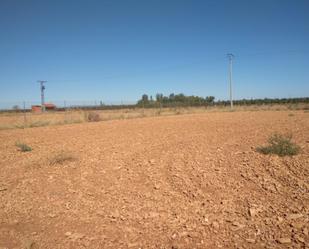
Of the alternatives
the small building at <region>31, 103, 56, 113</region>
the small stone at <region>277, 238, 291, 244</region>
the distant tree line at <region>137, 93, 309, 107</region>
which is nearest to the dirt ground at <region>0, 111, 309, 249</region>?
the small stone at <region>277, 238, 291, 244</region>

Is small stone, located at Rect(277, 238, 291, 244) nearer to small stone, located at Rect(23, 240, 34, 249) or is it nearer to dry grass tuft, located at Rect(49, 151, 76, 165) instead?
small stone, located at Rect(23, 240, 34, 249)

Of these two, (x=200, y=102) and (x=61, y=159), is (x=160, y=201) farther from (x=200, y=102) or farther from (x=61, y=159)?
(x=200, y=102)

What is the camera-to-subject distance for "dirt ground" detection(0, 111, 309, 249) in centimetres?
353

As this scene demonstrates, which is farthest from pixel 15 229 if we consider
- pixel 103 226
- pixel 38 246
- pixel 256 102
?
pixel 256 102

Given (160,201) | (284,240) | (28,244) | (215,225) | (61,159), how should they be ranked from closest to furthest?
(284,240), (28,244), (215,225), (160,201), (61,159)

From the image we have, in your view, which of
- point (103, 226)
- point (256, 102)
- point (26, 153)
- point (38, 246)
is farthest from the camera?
point (256, 102)

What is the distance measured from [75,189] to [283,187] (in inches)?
149

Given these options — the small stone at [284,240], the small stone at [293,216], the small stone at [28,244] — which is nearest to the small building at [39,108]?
the small stone at [28,244]

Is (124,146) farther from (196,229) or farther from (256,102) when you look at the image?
(256,102)

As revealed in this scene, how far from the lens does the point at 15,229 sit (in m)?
3.97

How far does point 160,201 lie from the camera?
14.8 ft

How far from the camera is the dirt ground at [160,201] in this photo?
3.53 metres

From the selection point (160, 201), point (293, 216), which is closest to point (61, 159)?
point (160, 201)

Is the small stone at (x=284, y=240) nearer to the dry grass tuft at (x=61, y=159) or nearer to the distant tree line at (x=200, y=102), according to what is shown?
the dry grass tuft at (x=61, y=159)
